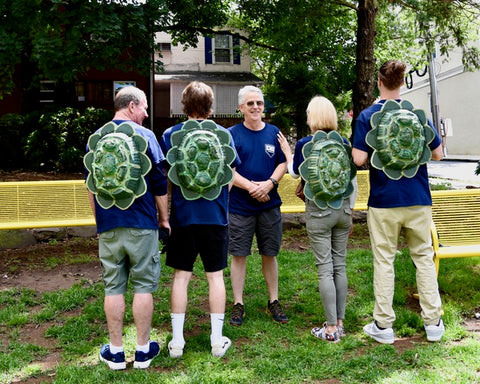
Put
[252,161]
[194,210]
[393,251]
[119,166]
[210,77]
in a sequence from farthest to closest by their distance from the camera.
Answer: [210,77], [252,161], [393,251], [194,210], [119,166]

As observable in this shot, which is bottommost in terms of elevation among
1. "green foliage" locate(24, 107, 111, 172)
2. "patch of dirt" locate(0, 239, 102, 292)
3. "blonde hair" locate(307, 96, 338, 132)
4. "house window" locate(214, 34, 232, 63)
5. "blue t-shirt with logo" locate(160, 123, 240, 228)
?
"patch of dirt" locate(0, 239, 102, 292)

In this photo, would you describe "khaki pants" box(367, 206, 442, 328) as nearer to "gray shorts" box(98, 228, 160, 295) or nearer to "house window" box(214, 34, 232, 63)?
"gray shorts" box(98, 228, 160, 295)

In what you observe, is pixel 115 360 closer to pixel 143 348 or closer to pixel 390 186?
pixel 143 348

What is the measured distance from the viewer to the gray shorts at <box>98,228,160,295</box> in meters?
3.54

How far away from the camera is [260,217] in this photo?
451 cm

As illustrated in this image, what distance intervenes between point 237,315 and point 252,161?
1329 mm

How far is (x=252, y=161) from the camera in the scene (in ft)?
14.6

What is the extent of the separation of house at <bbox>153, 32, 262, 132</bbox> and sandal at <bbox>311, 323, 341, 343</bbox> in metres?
23.7

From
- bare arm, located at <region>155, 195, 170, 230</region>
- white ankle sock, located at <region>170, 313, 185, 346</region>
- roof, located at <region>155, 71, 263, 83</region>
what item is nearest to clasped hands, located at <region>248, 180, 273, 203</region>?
bare arm, located at <region>155, 195, 170, 230</region>

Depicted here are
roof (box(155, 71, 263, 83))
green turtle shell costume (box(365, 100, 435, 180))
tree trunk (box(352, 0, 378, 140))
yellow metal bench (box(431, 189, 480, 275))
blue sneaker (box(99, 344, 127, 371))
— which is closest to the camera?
blue sneaker (box(99, 344, 127, 371))

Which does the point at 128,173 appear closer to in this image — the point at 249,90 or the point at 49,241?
the point at 249,90

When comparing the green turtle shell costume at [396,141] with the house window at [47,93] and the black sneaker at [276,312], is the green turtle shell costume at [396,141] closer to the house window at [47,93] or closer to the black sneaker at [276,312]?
the black sneaker at [276,312]

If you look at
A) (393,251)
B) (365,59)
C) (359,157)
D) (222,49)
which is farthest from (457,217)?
(222,49)

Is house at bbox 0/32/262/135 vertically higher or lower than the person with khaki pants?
higher
